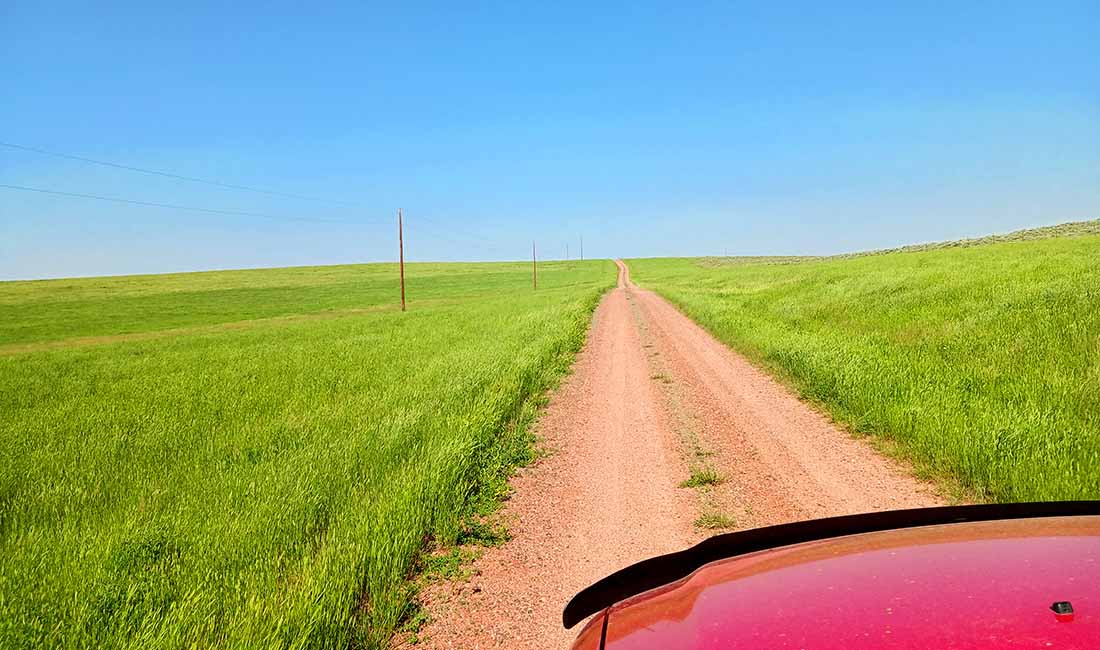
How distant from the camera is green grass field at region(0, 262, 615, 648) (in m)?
3.49

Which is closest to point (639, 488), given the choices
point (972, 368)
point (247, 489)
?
point (247, 489)

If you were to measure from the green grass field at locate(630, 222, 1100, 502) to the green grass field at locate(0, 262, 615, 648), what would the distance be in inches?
178

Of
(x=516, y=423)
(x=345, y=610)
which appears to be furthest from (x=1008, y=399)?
(x=345, y=610)

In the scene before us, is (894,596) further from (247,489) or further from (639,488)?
(247,489)

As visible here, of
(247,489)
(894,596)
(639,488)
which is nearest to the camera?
(894,596)

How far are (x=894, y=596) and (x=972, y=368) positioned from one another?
937cm

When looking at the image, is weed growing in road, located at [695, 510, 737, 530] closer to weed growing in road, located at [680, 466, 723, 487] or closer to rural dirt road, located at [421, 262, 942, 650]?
rural dirt road, located at [421, 262, 942, 650]

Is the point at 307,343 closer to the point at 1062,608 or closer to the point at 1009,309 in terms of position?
the point at 1009,309

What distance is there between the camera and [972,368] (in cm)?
910

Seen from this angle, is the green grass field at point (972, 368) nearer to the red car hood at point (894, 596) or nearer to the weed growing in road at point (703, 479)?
the weed growing in road at point (703, 479)

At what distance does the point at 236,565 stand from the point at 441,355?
11.9m

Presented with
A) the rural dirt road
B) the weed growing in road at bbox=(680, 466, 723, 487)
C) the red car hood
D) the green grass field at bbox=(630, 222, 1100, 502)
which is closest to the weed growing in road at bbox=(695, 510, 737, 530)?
the rural dirt road

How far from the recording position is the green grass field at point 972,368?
5422mm

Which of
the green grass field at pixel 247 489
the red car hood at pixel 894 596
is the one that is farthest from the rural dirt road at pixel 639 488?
the red car hood at pixel 894 596
